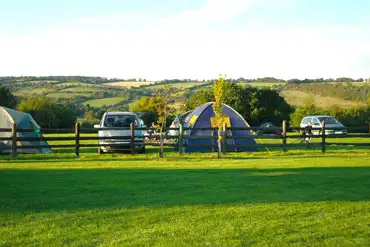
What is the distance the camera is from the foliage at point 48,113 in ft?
183

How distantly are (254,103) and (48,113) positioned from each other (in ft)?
75.8

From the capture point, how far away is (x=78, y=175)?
12.4 metres

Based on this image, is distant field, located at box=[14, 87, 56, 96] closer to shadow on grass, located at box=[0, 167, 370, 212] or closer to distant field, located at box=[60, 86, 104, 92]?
distant field, located at box=[60, 86, 104, 92]

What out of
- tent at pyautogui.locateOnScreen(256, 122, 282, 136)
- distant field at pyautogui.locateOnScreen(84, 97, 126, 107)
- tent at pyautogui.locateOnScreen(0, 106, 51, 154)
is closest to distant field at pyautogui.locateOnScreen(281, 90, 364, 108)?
tent at pyautogui.locateOnScreen(256, 122, 282, 136)

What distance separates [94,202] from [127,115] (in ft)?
49.4

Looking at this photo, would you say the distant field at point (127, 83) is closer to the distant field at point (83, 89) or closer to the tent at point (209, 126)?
the distant field at point (83, 89)

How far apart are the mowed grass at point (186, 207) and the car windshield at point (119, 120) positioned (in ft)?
30.9

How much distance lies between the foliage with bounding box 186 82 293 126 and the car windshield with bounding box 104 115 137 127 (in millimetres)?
34033

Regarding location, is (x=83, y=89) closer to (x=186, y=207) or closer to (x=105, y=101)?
(x=105, y=101)

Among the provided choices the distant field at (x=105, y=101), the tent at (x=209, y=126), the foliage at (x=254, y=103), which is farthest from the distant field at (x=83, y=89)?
the tent at (x=209, y=126)

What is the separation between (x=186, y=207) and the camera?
799cm

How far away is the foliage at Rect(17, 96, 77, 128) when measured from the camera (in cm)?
5591

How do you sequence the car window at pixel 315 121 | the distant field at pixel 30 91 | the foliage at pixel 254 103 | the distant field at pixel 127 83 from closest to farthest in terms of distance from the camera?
the car window at pixel 315 121, the foliage at pixel 254 103, the distant field at pixel 30 91, the distant field at pixel 127 83

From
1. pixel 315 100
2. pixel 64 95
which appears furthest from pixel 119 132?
pixel 64 95
